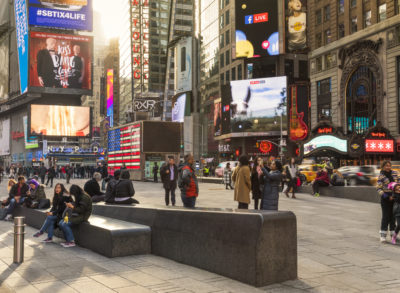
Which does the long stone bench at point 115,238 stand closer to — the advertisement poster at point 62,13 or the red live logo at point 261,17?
the red live logo at point 261,17

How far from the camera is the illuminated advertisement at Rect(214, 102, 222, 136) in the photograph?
260 ft

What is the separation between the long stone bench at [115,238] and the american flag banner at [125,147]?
31986 mm

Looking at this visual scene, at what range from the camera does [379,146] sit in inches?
1708

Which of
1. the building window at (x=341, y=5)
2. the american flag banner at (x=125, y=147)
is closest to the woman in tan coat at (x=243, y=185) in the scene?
the american flag banner at (x=125, y=147)

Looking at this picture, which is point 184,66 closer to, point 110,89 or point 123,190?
point 110,89

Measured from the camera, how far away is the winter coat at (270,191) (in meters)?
11.0

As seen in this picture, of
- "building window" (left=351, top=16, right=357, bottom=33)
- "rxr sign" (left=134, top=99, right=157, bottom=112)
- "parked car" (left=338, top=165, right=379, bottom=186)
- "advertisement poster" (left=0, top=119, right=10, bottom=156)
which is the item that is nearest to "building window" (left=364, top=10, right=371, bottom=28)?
"building window" (left=351, top=16, right=357, bottom=33)

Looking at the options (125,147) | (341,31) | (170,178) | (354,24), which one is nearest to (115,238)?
(170,178)

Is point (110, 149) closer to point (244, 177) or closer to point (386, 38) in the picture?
point (386, 38)

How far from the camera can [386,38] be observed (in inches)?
1829

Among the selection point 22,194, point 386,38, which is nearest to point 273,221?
point 22,194

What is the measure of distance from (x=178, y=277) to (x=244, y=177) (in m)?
4.48

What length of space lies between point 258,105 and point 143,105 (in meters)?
18.8

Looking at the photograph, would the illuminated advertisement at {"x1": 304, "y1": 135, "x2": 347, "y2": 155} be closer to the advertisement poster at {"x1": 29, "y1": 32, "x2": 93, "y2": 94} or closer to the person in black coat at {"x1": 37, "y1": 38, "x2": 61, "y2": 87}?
the advertisement poster at {"x1": 29, "y1": 32, "x2": 93, "y2": 94}
